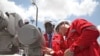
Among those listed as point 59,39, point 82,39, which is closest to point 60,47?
point 59,39

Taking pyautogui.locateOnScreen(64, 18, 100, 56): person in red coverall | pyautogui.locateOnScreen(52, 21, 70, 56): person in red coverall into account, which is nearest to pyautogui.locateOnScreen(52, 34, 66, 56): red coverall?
pyautogui.locateOnScreen(52, 21, 70, 56): person in red coverall

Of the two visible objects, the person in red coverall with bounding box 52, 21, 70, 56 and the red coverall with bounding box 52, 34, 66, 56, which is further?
the red coverall with bounding box 52, 34, 66, 56

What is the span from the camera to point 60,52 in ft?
13.7

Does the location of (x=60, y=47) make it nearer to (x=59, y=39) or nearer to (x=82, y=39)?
(x=59, y=39)

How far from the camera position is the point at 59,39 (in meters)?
4.53

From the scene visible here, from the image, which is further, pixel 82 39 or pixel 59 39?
pixel 59 39

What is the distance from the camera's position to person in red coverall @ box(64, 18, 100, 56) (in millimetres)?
3424

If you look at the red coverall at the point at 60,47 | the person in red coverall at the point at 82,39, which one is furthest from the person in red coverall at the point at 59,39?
the person in red coverall at the point at 82,39

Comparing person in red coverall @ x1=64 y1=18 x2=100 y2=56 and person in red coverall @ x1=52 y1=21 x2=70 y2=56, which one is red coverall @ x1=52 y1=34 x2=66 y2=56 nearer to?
person in red coverall @ x1=52 y1=21 x2=70 y2=56

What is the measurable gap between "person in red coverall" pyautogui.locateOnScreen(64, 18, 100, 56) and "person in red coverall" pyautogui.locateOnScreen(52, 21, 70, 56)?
0.12m

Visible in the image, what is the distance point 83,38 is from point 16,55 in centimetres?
141

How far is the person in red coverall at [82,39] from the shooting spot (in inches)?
135

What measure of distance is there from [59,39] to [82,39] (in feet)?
3.73

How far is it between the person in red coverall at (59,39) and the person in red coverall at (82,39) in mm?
120
